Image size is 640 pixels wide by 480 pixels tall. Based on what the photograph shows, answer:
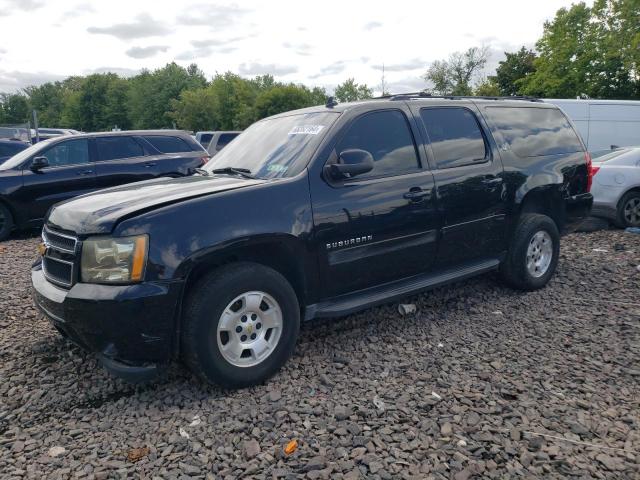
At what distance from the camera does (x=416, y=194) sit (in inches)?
161

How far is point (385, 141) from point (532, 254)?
2170mm

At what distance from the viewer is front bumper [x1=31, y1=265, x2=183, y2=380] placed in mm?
2932

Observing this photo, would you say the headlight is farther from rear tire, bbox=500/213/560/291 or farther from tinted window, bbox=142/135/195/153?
tinted window, bbox=142/135/195/153

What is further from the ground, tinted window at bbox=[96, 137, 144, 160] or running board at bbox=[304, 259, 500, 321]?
tinted window at bbox=[96, 137, 144, 160]

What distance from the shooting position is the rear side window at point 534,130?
501 centimetres

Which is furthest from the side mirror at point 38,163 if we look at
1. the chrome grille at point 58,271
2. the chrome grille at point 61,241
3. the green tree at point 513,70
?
the green tree at point 513,70

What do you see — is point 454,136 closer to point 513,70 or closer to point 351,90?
point 513,70

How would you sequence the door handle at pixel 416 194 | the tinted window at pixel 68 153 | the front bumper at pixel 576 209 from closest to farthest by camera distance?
the door handle at pixel 416 194 < the front bumper at pixel 576 209 < the tinted window at pixel 68 153

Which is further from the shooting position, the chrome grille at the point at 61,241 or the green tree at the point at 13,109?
the green tree at the point at 13,109

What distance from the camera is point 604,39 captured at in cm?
3253

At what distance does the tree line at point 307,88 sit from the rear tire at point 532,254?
1666mm

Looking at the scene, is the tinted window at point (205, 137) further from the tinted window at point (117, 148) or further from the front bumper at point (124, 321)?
→ the front bumper at point (124, 321)

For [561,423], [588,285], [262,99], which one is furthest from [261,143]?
[262,99]

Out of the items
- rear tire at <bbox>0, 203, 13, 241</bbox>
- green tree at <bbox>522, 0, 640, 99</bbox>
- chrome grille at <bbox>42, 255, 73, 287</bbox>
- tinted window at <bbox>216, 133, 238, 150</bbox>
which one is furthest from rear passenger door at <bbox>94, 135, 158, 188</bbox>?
green tree at <bbox>522, 0, 640, 99</bbox>
